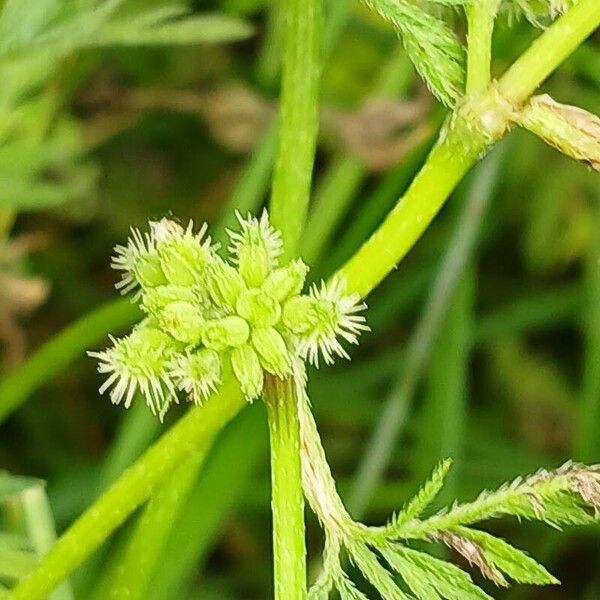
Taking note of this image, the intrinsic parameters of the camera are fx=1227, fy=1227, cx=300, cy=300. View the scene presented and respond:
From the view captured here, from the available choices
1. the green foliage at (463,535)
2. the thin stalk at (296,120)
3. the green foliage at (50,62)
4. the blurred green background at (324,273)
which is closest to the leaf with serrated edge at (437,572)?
the green foliage at (463,535)

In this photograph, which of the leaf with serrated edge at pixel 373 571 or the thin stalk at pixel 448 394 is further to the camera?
the thin stalk at pixel 448 394

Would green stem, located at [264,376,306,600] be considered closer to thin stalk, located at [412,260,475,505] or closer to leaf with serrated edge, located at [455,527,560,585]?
leaf with serrated edge, located at [455,527,560,585]

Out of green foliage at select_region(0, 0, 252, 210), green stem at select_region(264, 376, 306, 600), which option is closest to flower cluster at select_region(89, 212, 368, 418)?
green stem at select_region(264, 376, 306, 600)

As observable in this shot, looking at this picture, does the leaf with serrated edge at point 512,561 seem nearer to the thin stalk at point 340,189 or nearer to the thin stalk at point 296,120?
the thin stalk at point 296,120

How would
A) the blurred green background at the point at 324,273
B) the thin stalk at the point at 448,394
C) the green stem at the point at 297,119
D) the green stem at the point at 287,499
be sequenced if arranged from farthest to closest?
the thin stalk at the point at 448,394 → the blurred green background at the point at 324,273 → the green stem at the point at 297,119 → the green stem at the point at 287,499

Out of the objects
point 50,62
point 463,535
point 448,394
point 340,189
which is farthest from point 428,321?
point 463,535

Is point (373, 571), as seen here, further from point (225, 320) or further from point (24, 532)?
point (24, 532)

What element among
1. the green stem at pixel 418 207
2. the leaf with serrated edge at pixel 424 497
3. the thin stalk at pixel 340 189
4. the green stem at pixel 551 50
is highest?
the thin stalk at pixel 340 189
